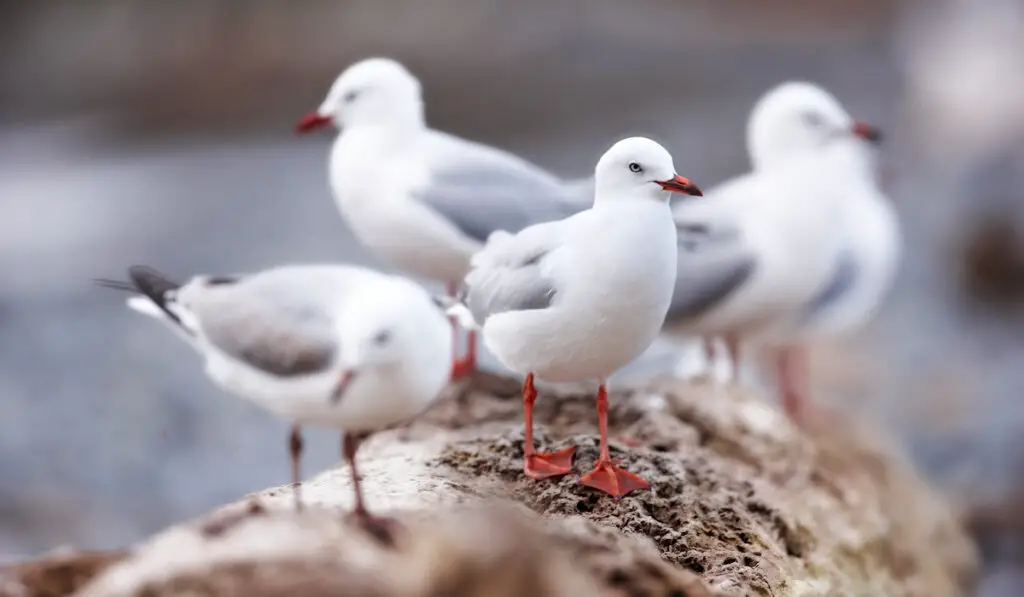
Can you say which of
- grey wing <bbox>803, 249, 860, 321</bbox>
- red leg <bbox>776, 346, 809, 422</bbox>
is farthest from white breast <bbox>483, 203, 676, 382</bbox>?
red leg <bbox>776, 346, 809, 422</bbox>

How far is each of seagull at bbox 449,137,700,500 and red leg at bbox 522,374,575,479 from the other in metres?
0.02

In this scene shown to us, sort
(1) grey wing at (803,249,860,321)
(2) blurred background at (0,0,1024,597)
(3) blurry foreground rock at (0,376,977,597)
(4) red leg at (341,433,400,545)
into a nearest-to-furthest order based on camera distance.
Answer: (3) blurry foreground rock at (0,376,977,597) < (4) red leg at (341,433,400,545) < (1) grey wing at (803,249,860,321) < (2) blurred background at (0,0,1024,597)

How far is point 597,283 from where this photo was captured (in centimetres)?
234

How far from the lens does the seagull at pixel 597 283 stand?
231 centimetres

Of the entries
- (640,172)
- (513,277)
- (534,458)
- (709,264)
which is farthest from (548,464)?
(709,264)

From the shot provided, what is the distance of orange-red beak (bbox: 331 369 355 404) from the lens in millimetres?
2035

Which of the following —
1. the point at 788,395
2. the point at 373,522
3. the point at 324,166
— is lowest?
the point at 788,395

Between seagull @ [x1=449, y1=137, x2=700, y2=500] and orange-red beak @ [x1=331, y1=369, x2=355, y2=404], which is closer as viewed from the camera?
orange-red beak @ [x1=331, y1=369, x2=355, y2=404]

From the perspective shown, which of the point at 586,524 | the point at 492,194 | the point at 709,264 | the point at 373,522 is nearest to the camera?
the point at 373,522

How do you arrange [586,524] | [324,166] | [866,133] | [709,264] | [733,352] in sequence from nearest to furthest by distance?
[586,524] < [709,264] < [866,133] < [733,352] < [324,166]

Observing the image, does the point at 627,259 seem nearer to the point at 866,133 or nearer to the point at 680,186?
the point at 680,186

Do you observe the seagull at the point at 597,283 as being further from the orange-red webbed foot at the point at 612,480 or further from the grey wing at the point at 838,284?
the grey wing at the point at 838,284

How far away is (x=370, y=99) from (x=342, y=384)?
1446 millimetres

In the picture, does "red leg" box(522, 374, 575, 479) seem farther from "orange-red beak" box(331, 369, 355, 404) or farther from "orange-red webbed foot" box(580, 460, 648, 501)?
"orange-red beak" box(331, 369, 355, 404)
